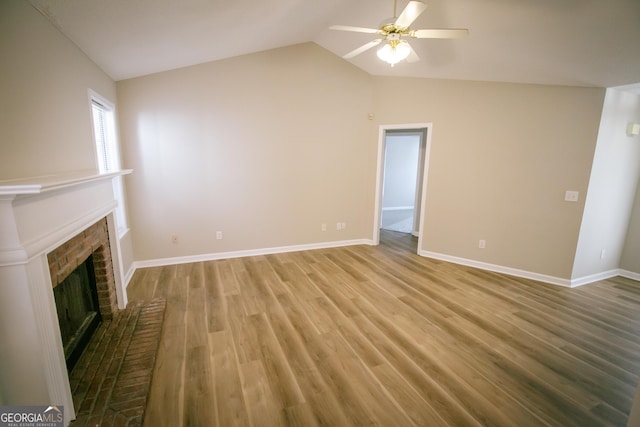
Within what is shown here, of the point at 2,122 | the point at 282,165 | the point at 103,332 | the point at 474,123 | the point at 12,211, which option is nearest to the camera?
the point at 12,211

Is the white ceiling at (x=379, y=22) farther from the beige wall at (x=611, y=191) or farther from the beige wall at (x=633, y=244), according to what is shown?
the beige wall at (x=633, y=244)

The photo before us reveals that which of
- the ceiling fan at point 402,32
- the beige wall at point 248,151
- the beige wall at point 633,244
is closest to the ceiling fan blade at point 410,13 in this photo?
the ceiling fan at point 402,32

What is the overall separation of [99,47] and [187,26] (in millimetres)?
784

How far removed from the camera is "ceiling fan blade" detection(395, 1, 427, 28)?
185 cm

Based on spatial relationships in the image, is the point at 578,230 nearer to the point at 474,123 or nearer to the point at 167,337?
the point at 474,123

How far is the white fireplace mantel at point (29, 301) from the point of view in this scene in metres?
1.30

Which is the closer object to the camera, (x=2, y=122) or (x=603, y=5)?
(x=2, y=122)

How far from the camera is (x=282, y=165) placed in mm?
4477

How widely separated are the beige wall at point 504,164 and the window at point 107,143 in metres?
3.84

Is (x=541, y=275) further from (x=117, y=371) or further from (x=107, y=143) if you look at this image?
(x=107, y=143)

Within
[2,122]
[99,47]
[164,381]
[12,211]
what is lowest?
[164,381]

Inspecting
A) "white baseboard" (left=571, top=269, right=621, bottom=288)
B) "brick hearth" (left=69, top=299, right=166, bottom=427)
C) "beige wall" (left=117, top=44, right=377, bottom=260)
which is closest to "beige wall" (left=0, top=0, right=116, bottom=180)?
"beige wall" (left=117, top=44, right=377, bottom=260)

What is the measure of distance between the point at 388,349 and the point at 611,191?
3754 millimetres

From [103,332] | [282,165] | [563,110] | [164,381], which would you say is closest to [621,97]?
[563,110]
